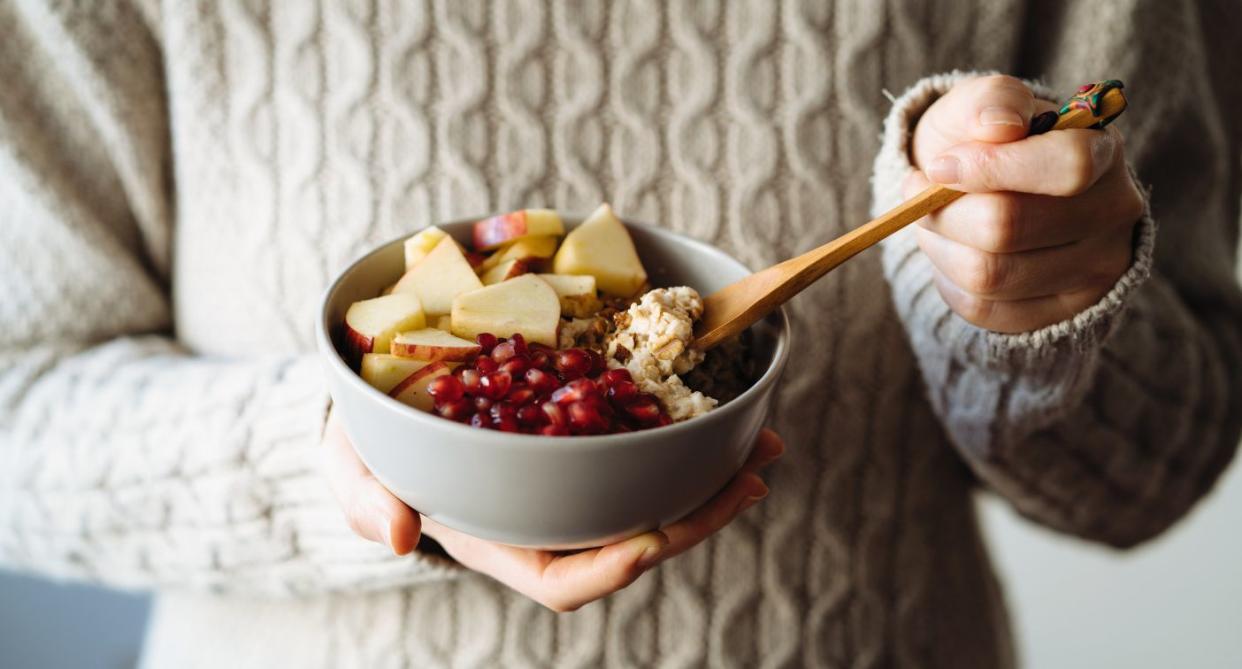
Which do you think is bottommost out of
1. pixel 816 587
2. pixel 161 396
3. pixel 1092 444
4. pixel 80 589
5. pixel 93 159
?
pixel 80 589

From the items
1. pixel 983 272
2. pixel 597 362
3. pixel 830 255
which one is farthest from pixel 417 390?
pixel 983 272

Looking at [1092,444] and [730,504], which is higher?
[730,504]

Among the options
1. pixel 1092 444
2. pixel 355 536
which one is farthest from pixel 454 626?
pixel 1092 444

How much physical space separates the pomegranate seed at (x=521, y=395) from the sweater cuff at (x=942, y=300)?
0.35 meters

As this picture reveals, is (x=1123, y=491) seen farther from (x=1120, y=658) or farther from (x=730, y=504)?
(x=1120, y=658)

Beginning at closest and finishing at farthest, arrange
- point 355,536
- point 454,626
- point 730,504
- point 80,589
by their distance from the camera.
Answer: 1. point 730,504
2. point 355,536
3. point 454,626
4. point 80,589

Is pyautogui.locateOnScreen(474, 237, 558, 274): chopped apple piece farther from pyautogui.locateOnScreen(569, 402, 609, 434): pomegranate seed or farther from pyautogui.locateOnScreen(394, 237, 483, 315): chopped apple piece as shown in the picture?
pyautogui.locateOnScreen(569, 402, 609, 434): pomegranate seed

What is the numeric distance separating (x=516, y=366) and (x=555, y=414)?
5 centimetres

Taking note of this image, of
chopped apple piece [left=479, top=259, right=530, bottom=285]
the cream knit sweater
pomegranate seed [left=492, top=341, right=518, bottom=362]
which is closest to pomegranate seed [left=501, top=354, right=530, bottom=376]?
pomegranate seed [left=492, top=341, right=518, bottom=362]

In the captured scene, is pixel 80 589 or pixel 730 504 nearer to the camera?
pixel 730 504

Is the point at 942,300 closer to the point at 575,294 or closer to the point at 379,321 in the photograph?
the point at 575,294

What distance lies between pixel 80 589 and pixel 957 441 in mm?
1555

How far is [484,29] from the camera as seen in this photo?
852 mm

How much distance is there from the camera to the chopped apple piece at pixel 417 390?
0.50m
